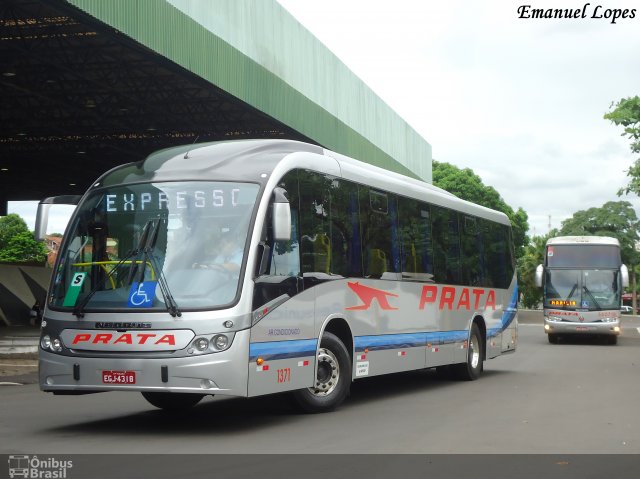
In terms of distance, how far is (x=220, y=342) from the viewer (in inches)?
387

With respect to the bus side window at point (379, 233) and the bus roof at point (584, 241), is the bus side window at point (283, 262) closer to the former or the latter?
the bus side window at point (379, 233)

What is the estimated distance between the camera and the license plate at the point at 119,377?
9820mm

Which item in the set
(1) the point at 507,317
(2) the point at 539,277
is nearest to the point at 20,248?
(2) the point at 539,277

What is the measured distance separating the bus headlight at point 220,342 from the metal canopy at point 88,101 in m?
8.32

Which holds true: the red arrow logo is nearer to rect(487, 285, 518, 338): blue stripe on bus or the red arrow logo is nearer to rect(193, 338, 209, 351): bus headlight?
rect(193, 338, 209, 351): bus headlight

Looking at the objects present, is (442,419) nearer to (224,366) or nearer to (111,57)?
(224,366)

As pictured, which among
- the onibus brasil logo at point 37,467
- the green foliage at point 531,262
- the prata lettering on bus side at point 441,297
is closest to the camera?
the onibus brasil logo at point 37,467

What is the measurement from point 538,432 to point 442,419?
4.62 ft

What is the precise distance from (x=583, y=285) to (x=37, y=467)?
26.8 metres

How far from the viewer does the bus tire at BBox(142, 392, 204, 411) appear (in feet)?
39.5

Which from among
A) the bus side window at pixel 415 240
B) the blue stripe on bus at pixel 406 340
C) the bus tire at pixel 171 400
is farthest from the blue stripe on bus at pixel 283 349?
the bus side window at pixel 415 240

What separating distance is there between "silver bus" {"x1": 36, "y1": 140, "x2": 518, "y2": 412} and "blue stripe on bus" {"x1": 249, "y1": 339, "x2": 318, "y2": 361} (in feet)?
0.06

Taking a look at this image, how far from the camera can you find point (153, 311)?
9930mm

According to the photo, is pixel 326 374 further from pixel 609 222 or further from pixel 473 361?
pixel 609 222
